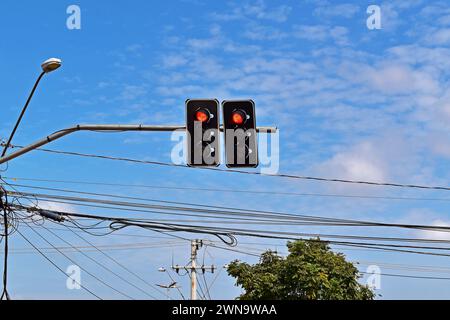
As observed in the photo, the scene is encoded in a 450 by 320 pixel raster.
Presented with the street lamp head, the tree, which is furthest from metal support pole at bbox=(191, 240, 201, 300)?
the street lamp head

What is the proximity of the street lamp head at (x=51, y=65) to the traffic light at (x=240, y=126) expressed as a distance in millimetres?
3692

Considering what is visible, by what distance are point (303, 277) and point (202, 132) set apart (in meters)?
31.5

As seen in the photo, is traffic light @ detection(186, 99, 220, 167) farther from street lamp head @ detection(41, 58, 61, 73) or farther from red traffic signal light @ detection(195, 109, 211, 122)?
street lamp head @ detection(41, 58, 61, 73)

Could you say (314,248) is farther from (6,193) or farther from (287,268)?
(6,193)

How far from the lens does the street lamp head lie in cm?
1378

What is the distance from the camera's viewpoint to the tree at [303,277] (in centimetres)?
4269

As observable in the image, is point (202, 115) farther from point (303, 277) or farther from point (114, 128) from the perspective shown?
point (303, 277)

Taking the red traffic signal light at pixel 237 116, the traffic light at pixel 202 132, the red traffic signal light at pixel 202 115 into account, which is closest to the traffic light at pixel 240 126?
the red traffic signal light at pixel 237 116

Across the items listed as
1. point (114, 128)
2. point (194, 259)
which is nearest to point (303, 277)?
point (194, 259)

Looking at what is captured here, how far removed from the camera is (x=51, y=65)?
45.4 ft

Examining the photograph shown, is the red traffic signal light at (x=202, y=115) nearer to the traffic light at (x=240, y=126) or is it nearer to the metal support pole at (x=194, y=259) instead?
the traffic light at (x=240, y=126)

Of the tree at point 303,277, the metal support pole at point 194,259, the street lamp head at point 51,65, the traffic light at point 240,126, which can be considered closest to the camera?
the traffic light at point 240,126
